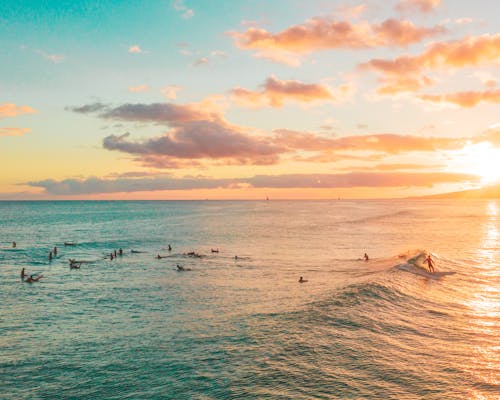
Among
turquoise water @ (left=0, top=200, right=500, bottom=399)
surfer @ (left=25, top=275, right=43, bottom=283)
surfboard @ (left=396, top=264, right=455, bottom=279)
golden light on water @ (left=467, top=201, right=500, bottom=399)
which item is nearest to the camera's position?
turquoise water @ (left=0, top=200, right=500, bottom=399)

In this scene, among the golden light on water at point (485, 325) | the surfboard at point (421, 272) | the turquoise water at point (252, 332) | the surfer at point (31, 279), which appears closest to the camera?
the turquoise water at point (252, 332)

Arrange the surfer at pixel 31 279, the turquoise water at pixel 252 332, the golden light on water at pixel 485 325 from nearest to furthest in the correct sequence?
the turquoise water at pixel 252 332 < the golden light on water at pixel 485 325 < the surfer at pixel 31 279

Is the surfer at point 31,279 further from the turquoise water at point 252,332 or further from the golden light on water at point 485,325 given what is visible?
the golden light on water at point 485,325

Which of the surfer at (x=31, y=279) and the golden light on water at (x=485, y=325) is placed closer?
the golden light on water at (x=485, y=325)

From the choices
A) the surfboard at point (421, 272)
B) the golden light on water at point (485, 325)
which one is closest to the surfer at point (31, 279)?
the surfboard at point (421, 272)

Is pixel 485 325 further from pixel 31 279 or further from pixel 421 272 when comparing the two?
pixel 31 279

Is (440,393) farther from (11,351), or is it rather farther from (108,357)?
(11,351)

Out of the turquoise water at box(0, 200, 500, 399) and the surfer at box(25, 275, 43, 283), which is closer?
the turquoise water at box(0, 200, 500, 399)

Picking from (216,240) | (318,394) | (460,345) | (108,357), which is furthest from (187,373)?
(216,240)

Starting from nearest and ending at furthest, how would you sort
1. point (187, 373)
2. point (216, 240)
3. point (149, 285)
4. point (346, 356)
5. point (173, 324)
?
point (187, 373) < point (346, 356) < point (173, 324) < point (149, 285) < point (216, 240)

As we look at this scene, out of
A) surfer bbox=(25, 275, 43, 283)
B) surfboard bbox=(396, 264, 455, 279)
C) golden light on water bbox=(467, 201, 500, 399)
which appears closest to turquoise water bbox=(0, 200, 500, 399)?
golden light on water bbox=(467, 201, 500, 399)

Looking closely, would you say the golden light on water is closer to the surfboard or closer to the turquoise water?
the turquoise water
